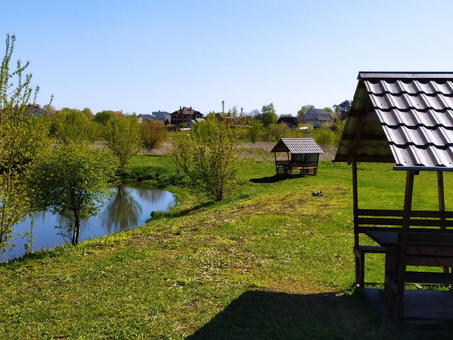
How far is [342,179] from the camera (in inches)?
1120

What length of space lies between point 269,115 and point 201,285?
314ft

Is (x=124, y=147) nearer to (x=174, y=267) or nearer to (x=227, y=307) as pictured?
(x=174, y=267)

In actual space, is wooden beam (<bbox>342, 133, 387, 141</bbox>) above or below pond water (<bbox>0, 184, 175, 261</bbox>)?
above

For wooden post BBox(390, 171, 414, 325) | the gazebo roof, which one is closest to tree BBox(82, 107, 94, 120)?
the gazebo roof

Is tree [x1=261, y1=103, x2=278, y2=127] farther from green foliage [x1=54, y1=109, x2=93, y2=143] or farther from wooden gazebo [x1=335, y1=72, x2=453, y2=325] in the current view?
wooden gazebo [x1=335, y1=72, x2=453, y2=325]

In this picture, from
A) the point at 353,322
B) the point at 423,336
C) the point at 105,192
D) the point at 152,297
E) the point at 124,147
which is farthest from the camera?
the point at 124,147

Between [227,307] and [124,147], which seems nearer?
[227,307]

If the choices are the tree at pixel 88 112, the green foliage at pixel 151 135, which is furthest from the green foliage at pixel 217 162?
the tree at pixel 88 112

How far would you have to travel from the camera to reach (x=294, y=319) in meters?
6.37

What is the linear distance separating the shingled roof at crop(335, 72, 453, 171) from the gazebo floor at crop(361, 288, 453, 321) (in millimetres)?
2420

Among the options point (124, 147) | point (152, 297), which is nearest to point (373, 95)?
point (152, 297)

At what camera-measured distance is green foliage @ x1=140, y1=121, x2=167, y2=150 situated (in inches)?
2044

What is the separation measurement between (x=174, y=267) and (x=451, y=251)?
19.2 ft

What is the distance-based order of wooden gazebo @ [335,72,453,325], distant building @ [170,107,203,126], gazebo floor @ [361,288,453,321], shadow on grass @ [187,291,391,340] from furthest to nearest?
distant building @ [170,107,203,126] → gazebo floor @ [361,288,453,321] → shadow on grass @ [187,291,391,340] → wooden gazebo @ [335,72,453,325]
